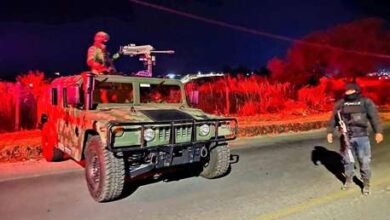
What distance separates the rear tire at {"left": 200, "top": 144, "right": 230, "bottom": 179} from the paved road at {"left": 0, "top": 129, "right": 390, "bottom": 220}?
168 millimetres

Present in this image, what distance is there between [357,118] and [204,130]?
2280 millimetres

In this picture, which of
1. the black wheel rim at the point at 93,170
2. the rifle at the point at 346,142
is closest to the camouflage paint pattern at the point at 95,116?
the black wheel rim at the point at 93,170

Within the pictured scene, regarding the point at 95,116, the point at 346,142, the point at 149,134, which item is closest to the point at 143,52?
the point at 95,116

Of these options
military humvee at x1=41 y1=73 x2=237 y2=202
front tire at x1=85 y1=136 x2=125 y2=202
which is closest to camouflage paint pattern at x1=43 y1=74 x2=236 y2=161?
military humvee at x1=41 y1=73 x2=237 y2=202

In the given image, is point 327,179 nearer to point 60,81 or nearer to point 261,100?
point 60,81

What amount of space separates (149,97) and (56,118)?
2.00 metres

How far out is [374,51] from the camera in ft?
107

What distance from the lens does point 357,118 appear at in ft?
20.1

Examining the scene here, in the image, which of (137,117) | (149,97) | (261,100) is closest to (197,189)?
(137,117)

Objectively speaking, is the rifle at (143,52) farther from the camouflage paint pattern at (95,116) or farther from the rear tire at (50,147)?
the rear tire at (50,147)

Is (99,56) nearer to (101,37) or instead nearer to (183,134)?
(101,37)

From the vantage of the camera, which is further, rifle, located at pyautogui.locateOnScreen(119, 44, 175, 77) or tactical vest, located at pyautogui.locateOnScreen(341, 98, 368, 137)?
rifle, located at pyautogui.locateOnScreen(119, 44, 175, 77)

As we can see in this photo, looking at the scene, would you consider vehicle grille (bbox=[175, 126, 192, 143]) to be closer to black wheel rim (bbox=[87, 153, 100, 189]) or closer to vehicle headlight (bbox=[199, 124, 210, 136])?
vehicle headlight (bbox=[199, 124, 210, 136])

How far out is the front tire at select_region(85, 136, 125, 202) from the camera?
5777mm
